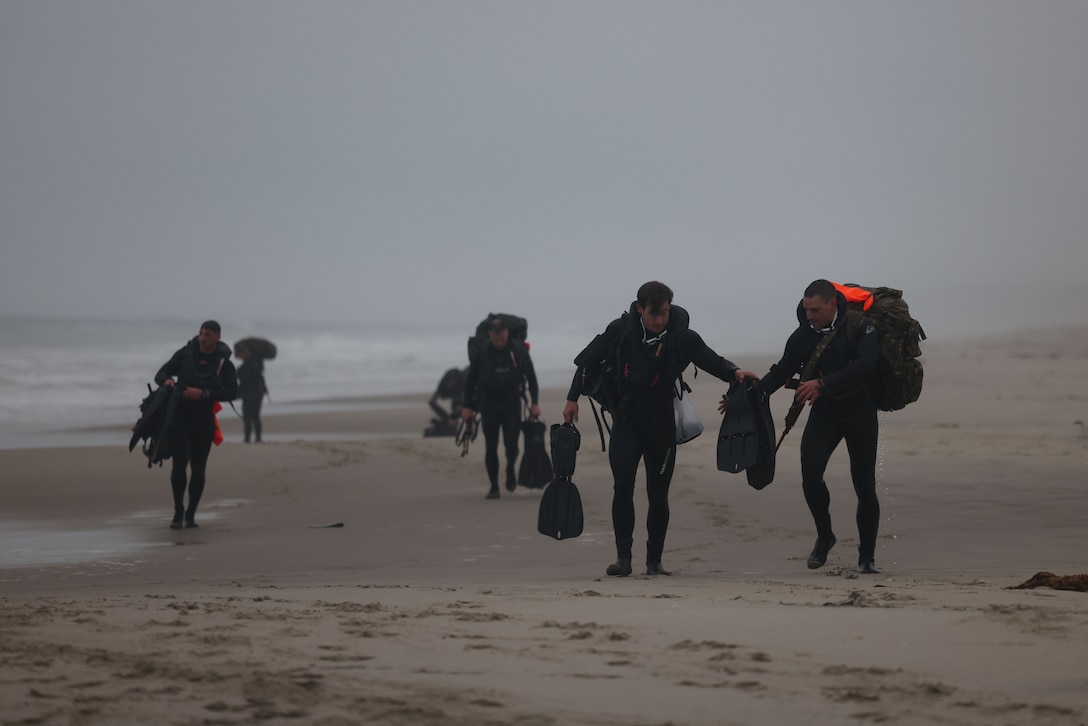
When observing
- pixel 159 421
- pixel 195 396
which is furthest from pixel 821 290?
pixel 159 421

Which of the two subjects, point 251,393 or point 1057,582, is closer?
point 1057,582

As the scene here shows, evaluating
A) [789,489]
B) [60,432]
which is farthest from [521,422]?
[60,432]

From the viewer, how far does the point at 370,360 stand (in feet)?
171

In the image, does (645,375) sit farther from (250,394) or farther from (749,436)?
(250,394)

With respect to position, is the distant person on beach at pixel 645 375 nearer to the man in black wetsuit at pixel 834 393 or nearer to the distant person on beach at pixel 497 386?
the man in black wetsuit at pixel 834 393

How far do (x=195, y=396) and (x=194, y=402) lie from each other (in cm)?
21

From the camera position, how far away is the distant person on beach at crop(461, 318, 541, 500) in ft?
39.7

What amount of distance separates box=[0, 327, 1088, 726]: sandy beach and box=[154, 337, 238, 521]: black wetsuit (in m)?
0.50

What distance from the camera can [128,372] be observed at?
121 feet

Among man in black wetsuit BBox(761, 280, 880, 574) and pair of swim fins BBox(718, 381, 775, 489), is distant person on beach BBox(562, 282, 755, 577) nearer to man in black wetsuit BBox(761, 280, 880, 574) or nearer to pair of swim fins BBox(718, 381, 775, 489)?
pair of swim fins BBox(718, 381, 775, 489)

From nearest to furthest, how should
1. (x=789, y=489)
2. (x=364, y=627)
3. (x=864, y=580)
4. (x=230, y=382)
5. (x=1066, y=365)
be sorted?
(x=364, y=627), (x=864, y=580), (x=230, y=382), (x=789, y=489), (x=1066, y=365)

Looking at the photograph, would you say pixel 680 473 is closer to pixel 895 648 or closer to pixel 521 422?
pixel 521 422

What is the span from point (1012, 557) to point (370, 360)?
1785 inches

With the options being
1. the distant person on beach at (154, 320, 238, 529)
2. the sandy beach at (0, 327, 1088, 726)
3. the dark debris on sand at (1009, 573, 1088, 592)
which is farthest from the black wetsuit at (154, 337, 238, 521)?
the dark debris on sand at (1009, 573, 1088, 592)
